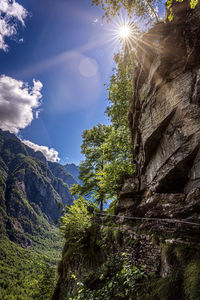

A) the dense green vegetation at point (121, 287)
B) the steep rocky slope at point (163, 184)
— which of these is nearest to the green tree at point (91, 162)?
the steep rocky slope at point (163, 184)

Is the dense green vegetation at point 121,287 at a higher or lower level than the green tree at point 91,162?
lower

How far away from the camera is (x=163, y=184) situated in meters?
6.18

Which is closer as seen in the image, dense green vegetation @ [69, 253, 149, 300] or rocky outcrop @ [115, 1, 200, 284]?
dense green vegetation @ [69, 253, 149, 300]

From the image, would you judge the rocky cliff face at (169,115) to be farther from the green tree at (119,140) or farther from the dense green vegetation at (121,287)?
the dense green vegetation at (121,287)

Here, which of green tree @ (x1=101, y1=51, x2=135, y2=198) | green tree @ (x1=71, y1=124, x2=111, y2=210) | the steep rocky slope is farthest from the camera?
green tree @ (x1=71, y1=124, x2=111, y2=210)

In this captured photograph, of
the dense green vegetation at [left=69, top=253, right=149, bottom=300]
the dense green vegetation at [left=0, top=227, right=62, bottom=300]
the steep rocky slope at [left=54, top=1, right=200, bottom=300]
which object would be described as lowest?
the dense green vegetation at [left=0, top=227, right=62, bottom=300]

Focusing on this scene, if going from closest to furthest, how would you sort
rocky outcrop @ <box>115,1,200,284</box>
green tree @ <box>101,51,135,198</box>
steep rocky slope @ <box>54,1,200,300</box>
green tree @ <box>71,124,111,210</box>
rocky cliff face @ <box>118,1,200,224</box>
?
steep rocky slope @ <box>54,1,200,300</box>
rocky outcrop @ <box>115,1,200,284</box>
rocky cliff face @ <box>118,1,200,224</box>
green tree @ <box>101,51,135,198</box>
green tree @ <box>71,124,111,210</box>

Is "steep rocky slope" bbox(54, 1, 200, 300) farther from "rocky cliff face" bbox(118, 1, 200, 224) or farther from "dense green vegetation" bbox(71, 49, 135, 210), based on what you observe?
"dense green vegetation" bbox(71, 49, 135, 210)

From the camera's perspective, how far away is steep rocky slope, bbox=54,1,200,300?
3.15 m

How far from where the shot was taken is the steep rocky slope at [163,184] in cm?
315

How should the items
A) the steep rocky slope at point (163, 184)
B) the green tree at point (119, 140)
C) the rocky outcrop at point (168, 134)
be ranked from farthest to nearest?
the green tree at point (119, 140) → the rocky outcrop at point (168, 134) → the steep rocky slope at point (163, 184)

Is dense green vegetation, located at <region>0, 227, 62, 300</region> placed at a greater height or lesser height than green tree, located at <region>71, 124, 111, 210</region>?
lesser

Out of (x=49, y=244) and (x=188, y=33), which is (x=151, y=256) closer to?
(x=188, y=33)

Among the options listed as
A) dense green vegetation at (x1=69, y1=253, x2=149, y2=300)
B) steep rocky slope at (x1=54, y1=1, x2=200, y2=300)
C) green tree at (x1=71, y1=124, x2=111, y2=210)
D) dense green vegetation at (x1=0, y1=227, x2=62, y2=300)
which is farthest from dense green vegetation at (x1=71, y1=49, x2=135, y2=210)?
dense green vegetation at (x1=0, y1=227, x2=62, y2=300)
